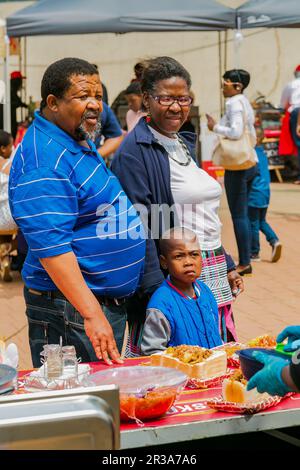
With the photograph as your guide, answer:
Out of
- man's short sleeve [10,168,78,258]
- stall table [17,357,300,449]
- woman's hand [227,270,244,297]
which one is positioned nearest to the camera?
stall table [17,357,300,449]

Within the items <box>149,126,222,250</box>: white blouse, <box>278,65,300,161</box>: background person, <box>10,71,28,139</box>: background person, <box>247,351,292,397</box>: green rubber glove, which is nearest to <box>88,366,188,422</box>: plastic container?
<box>247,351,292,397</box>: green rubber glove

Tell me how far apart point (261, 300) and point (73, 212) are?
4.74 metres

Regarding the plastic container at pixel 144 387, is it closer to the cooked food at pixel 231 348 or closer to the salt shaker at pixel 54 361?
the salt shaker at pixel 54 361

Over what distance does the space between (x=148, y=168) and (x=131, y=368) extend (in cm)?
104

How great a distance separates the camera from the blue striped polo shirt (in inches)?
133

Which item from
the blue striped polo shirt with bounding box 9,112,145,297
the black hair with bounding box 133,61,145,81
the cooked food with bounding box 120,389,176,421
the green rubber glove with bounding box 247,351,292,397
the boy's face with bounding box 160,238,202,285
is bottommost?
the cooked food with bounding box 120,389,176,421

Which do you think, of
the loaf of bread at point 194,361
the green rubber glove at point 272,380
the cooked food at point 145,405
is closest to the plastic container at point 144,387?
the cooked food at point 145,405

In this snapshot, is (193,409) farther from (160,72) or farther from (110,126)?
(110,126)

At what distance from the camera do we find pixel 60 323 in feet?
11.9

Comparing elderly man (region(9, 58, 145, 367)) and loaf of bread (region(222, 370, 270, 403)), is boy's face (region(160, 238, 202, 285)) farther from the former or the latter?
loaf of bread (region(222, 370, 270, 403))

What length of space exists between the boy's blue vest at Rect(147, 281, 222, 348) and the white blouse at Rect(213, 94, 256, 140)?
4855 mm

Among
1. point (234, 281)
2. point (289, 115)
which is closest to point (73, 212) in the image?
point (234, 281)

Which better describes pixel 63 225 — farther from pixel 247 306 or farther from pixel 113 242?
pixel 247 306

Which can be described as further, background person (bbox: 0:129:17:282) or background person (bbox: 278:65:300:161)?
background person (bbox: 278:65:300:161)
